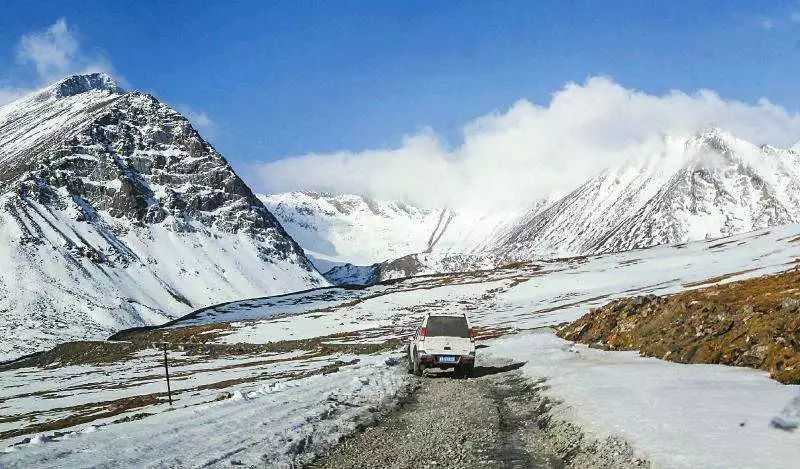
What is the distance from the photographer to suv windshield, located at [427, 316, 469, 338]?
2505cm

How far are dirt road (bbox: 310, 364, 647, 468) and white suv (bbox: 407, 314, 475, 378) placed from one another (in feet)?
19.7

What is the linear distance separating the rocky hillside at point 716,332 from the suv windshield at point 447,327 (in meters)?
7.95

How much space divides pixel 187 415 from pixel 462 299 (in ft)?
444

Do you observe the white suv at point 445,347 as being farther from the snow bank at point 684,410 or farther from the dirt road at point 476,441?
the dirt road at point 476,441

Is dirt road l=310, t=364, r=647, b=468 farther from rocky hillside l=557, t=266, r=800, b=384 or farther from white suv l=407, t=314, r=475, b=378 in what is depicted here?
rocky hillside l=557, t=266, r=800, b=384

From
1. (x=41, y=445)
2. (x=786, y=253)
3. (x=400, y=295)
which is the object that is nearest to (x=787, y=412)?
(x=41, y=445)

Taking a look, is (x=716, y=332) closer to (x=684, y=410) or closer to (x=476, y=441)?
(x=684, y=410)

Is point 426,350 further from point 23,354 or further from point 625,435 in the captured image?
point 23,354

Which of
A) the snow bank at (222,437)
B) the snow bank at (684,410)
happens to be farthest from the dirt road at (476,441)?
the snow bank at (222,437)

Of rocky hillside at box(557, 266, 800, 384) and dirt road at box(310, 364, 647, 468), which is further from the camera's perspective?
rocky hillside at box(557, 266, 800, 384)

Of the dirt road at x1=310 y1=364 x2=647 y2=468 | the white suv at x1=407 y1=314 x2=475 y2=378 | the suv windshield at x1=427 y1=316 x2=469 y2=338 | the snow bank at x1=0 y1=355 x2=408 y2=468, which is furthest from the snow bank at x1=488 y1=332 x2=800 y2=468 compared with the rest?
the snow bank at x1=0 y1=355 x2=408 y2=468

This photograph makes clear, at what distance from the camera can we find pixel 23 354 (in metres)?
141

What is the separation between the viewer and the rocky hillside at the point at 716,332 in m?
17.5

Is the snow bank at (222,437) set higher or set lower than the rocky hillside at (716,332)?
higher
